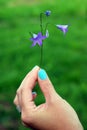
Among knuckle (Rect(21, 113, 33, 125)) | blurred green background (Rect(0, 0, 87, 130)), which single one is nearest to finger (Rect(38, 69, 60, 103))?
knuckle (Rect(21, 113, 33, 125))

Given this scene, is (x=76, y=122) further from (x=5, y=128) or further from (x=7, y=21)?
(x=7, y=21)

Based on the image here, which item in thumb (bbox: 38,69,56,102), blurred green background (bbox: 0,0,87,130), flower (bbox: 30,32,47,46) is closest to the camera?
thumb (bbox: 38,69,56,102)

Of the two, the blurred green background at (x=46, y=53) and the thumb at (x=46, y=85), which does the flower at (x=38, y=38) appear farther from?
the blurred green background at (x=46, y=53)

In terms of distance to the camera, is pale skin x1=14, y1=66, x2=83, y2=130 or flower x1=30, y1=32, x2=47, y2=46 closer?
pale skin x1=14, y1=66, x2=83, y2=130

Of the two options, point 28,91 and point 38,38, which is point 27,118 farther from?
point 38,38

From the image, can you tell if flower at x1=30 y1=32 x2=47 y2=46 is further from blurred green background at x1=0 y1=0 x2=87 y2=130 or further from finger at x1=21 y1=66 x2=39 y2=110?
blurred green background at x1=0 y1=0 x2=87 y2=130

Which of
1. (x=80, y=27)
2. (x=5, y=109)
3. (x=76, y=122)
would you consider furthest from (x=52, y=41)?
(x=76, y=122)

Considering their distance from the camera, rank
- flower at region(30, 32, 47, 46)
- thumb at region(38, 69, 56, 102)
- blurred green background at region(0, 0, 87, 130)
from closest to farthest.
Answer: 1. thumb at region(38, 69, 56, 102)
2. flower at region(30, 32, 47, 46)
3. blurred green background at region(0, 0, 87, 130)
